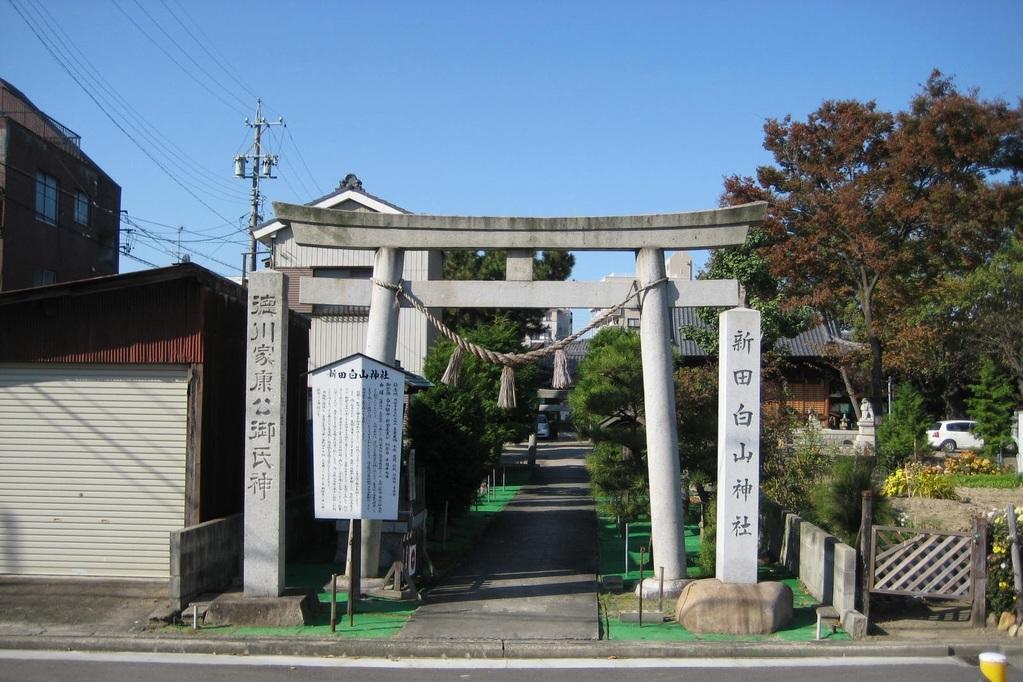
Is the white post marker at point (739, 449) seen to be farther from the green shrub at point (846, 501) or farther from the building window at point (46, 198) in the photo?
the building window at point (46, 198)

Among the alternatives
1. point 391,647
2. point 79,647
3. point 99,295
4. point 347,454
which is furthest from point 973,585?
point 99,295

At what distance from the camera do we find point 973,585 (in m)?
10.7

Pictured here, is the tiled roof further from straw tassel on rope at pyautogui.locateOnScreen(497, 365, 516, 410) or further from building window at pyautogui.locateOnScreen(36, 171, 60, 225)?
straw tassel on rope at pyautogui.locateOnScreen(497, 365, 516, 410)

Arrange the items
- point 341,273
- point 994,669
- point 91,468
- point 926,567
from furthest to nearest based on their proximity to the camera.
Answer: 1. point 341,273
2. point 91,468
3. point 926,567
4. point 994,669

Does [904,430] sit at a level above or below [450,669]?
above

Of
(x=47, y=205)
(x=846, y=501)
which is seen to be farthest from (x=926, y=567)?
(x=47, y=205)

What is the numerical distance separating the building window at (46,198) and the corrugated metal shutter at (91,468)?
1857 centimetres

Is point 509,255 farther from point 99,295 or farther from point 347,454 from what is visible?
point 99,295

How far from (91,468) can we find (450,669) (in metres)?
6.31

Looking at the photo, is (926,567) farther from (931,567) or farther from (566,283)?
(566,283)

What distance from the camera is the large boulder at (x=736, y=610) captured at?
1045cm

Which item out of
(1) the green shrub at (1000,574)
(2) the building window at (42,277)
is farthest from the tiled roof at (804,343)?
(1) the green shrub at (1000,574)

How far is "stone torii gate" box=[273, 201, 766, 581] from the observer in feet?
38.8

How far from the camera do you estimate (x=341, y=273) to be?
30156mm
